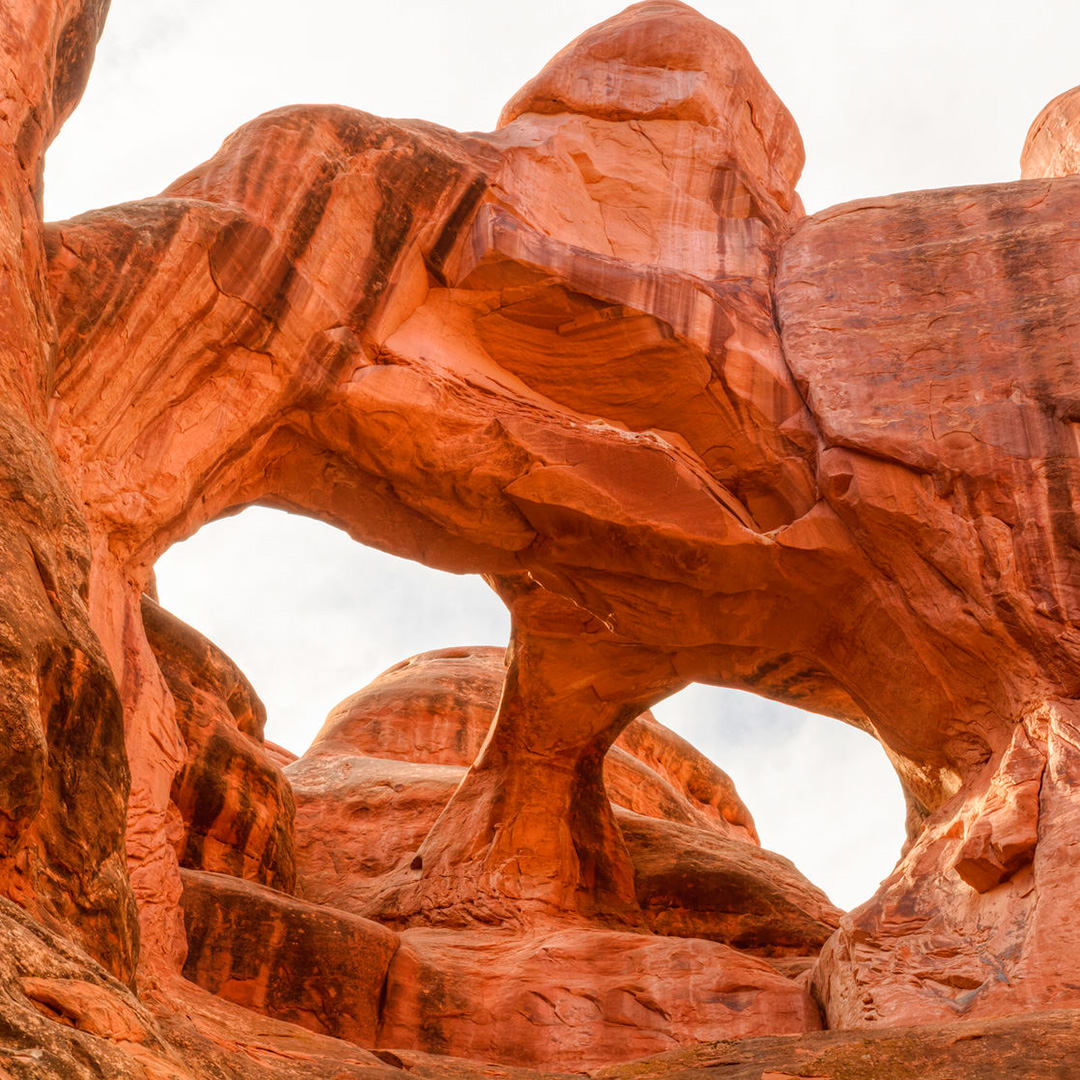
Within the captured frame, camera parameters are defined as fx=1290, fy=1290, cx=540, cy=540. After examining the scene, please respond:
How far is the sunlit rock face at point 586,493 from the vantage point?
11.0m

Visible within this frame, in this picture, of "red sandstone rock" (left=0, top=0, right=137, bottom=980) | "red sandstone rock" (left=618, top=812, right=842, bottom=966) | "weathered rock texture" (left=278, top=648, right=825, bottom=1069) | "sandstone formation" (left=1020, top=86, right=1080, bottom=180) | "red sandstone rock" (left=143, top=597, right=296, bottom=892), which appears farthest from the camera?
"sandstone formation" (left=1020, top=86, right=1080, bottom=180)

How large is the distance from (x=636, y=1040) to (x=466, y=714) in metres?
12.5

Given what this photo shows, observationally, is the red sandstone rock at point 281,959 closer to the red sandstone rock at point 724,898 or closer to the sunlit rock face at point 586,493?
the sunlit rock face at point 586,493

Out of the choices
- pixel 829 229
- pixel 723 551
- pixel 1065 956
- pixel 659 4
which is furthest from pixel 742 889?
pixel 659 4

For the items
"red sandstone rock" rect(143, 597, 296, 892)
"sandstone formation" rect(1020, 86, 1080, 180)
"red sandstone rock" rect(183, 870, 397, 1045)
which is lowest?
"red sandstone rock" rect(183, 870, 397, 1045)

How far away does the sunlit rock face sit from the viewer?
432 inches

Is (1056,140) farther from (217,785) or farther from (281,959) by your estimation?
(281,959)

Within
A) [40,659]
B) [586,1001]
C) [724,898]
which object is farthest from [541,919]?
[40,659]

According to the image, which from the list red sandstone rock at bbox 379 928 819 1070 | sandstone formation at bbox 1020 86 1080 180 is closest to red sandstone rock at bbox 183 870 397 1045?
red sandstone rock at bbox 379 928 819 1070

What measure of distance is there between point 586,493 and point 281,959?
5611mm

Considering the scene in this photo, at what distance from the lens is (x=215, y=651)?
61.1 feet

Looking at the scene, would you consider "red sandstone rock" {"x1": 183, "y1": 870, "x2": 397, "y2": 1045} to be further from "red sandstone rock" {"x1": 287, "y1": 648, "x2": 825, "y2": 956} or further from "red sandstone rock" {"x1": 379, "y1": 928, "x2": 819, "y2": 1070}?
"red sandstone rock" {"x1": 287, "y1": 648, "x2": 825, "y2": 956}

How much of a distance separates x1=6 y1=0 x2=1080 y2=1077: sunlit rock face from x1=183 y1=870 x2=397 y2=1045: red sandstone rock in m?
0.04

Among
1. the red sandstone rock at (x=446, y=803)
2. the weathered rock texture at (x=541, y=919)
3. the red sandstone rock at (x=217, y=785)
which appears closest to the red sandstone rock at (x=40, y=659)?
the weathered rock texture at (x=541, y=919)
